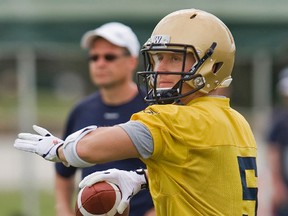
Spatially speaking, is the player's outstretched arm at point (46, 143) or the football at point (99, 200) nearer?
the player's outstretched arm at point (46, 143)

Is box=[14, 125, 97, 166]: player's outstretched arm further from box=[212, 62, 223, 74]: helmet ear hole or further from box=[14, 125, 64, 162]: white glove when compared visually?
box=[212, 62, 223, 74]: helmet ear hole

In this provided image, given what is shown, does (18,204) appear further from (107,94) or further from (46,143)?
(46,143)

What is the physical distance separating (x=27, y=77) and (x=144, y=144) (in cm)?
848

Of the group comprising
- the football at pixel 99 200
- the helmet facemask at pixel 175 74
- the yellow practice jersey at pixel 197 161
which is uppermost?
the helmet facemask at pixel 175 74

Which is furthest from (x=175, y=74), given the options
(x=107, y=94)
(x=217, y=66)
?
(x=107, y=94)

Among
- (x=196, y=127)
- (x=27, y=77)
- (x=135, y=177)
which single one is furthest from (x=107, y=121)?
(x=27, y=77)

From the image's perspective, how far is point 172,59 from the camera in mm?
4812

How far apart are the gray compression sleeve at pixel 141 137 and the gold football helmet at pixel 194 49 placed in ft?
1.02

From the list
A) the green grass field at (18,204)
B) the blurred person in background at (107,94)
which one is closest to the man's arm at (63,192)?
the blurred person in background at (107,94)

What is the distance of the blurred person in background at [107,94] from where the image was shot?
6996 millimetres

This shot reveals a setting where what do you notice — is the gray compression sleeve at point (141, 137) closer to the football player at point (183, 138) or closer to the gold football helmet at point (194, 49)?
the football player at point (183, 138)

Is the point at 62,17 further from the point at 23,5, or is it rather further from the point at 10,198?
the point at 10,198

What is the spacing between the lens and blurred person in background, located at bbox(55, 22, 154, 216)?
700cm

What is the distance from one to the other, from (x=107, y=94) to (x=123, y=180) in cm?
232
